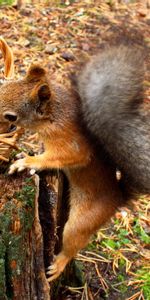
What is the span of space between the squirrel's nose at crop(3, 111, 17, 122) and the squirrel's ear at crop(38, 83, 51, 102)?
12 centimetres

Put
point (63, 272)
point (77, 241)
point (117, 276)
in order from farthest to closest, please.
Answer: point (117, 276), point (63, 272), point (77, 241)

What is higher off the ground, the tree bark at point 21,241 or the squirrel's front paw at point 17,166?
the squirrel's front paw at point 17,166

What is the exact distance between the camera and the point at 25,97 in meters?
2.26

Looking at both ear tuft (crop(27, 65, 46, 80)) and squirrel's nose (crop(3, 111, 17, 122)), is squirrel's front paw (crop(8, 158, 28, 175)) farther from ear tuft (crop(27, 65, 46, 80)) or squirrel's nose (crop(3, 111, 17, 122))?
ear tuft (crop(27, 65, 46, 80))

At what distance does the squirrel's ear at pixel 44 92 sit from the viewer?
223 cm

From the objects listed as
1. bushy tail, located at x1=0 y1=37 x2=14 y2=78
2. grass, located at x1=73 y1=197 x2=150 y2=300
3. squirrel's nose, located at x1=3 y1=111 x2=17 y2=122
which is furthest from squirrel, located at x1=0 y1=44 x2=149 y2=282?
grass, located at x1=73 y1=197 x2=150 y2=300

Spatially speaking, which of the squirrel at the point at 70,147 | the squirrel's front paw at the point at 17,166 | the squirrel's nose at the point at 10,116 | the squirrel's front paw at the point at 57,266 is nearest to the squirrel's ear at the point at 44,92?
the squirrel at the point at 70,147

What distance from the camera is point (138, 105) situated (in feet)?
6.94

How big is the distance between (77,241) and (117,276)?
1.62 ft

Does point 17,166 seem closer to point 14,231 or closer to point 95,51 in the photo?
point 14,231

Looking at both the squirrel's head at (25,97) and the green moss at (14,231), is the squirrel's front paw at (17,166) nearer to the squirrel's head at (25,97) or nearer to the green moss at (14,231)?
the green moss at (14,231)

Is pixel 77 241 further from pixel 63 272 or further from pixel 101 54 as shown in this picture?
pixel 101 54

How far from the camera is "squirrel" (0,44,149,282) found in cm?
224

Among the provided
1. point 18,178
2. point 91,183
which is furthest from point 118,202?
point 18,178
